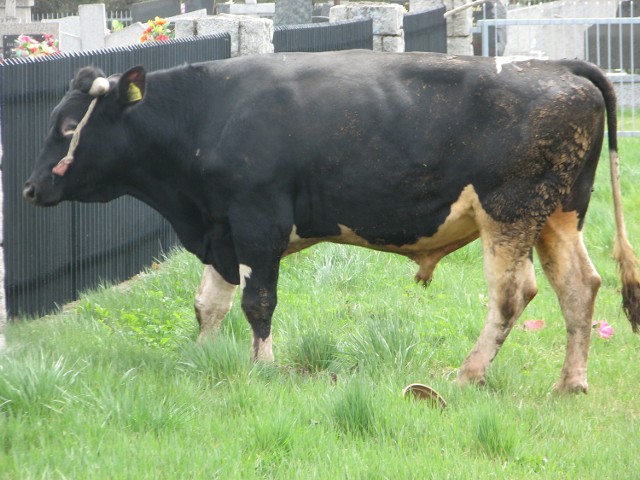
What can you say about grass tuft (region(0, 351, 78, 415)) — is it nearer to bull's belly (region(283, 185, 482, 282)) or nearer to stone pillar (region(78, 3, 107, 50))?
bull's belly (region(283, 185, 482, 282))

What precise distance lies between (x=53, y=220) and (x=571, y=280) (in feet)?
12.3

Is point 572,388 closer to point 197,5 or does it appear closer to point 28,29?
point 28,29

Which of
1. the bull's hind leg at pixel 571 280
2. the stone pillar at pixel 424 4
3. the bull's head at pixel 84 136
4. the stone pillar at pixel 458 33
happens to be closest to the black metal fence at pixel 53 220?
the bull's head at pixel 84 136

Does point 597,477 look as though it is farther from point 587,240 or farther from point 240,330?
point 587,240

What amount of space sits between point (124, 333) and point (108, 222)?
229 centimetres

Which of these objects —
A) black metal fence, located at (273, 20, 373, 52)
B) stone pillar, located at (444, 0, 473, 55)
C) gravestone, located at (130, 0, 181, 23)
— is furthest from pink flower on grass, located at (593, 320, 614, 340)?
gravestone, located at (130, 0, 181, 23)

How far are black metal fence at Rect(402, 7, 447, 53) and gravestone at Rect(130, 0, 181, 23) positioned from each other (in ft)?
39.3

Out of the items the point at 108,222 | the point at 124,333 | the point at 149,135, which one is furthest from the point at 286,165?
the point at 108,222

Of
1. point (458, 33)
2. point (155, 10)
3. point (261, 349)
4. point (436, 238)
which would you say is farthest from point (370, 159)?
point (155, 10)

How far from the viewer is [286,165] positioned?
232 inches

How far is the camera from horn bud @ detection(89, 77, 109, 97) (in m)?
6.04

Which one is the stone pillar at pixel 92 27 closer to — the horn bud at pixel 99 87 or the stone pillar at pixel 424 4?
the stone pillar at pixel 424 4

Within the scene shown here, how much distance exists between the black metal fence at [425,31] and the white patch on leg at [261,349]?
10439mm

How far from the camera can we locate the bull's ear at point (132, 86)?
19.7 ft
